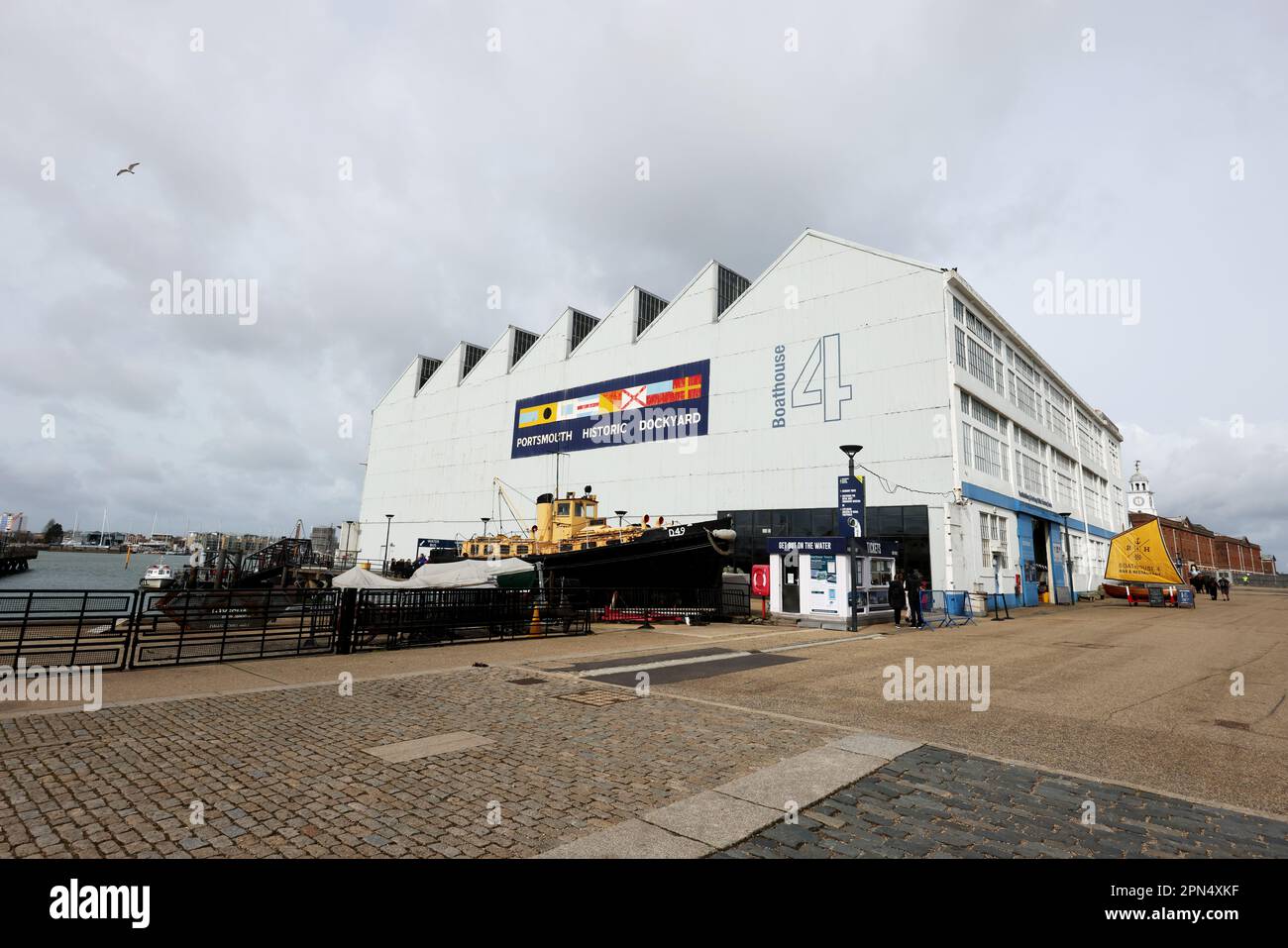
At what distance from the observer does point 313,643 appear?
12.8 meters

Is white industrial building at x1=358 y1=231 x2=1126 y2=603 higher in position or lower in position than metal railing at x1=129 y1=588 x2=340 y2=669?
higher

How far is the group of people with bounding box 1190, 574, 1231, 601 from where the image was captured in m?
43.1

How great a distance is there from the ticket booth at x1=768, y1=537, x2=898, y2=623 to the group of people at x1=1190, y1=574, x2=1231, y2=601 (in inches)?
1482

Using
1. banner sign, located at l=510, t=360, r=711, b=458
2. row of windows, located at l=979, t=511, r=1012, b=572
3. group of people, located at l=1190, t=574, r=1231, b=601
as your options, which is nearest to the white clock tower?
group of people, located at l=1190, t=574, r=1231, b=601

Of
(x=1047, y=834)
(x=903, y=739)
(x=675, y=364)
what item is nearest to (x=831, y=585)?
(x=903, y=739)

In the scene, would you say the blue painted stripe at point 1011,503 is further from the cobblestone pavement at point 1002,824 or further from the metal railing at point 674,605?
the cobblestone pavement at point 1002,824

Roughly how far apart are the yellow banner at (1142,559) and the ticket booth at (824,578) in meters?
22.4

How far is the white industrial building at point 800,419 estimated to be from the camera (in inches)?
1133

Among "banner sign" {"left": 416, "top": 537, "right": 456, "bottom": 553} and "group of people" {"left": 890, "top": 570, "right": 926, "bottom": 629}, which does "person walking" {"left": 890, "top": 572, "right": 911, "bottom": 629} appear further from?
"banner sign" {"left": 416, "top": 537, "right": 456, "bottom": 553}

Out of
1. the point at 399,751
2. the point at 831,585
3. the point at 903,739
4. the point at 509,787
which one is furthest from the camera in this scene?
the point at 831,585
